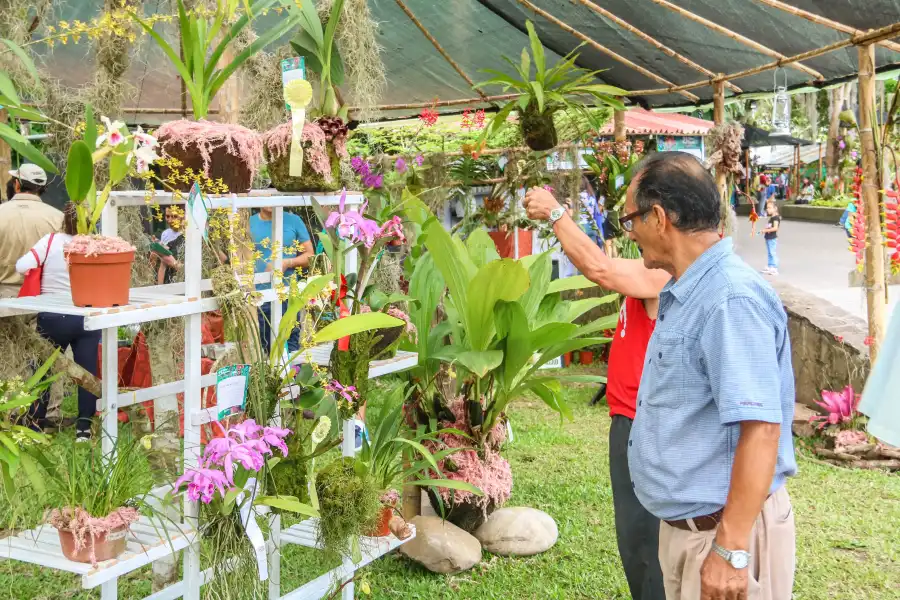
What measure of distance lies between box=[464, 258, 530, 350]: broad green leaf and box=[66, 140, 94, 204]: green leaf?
153 centimetres

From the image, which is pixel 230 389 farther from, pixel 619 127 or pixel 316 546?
pixel 619 127

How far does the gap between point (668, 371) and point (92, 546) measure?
4.42 feet

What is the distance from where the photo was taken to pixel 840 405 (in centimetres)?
487

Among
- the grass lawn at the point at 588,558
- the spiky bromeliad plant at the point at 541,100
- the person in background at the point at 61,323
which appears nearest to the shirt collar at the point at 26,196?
the person in background at the point at 61,323

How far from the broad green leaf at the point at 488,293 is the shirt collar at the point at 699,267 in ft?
4.35

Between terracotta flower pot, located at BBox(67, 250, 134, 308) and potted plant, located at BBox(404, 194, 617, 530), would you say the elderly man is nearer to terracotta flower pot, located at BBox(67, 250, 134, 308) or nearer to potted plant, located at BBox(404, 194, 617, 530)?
terracotta flower pot, located at BBox(67, 250, 134, 308)

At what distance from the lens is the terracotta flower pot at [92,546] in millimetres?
1947

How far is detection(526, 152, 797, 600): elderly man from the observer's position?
5.21 ft

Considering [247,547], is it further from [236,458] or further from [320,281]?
[320,281]

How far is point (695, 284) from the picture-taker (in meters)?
1.74

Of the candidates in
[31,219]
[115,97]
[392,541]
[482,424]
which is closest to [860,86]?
[482,424]

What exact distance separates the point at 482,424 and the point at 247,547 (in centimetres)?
161

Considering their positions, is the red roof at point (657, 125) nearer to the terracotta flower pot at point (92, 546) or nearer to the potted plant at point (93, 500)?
the potted plant at point (93, 500)

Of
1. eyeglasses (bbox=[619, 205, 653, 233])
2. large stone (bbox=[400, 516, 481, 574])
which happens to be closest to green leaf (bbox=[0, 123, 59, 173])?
eyeglasses (bbox=[619, 205, 653, 233])
